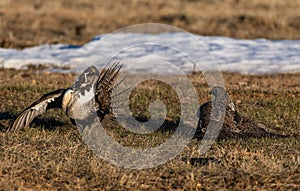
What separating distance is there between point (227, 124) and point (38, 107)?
7.16 ft

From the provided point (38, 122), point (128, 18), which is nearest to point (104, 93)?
point (38, 122)

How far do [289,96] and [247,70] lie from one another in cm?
385

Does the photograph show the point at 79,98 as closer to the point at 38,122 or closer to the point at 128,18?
the point at 38,122

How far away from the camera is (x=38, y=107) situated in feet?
25.0

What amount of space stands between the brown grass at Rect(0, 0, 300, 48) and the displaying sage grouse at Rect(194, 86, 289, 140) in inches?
383

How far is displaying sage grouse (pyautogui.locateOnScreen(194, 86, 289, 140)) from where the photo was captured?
7918mm

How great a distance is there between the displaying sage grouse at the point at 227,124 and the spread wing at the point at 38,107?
1623mm

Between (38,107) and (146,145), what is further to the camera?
(38,107)

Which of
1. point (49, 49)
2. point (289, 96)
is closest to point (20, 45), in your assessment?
point (49, 49)

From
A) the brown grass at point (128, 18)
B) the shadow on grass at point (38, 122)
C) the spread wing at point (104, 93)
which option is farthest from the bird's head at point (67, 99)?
the brown grass at point (128, 18)

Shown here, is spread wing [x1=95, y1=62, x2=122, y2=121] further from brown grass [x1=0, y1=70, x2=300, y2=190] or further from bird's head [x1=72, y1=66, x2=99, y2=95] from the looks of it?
brown grass [x1=0, y1=70, x2=300, y2=190]

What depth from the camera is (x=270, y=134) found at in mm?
7984

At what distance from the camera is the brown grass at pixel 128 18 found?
1931cm

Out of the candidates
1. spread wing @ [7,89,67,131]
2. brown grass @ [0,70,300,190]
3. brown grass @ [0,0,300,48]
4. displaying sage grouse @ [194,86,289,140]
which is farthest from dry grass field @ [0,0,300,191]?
brown grass @ [0,0,300,48]
